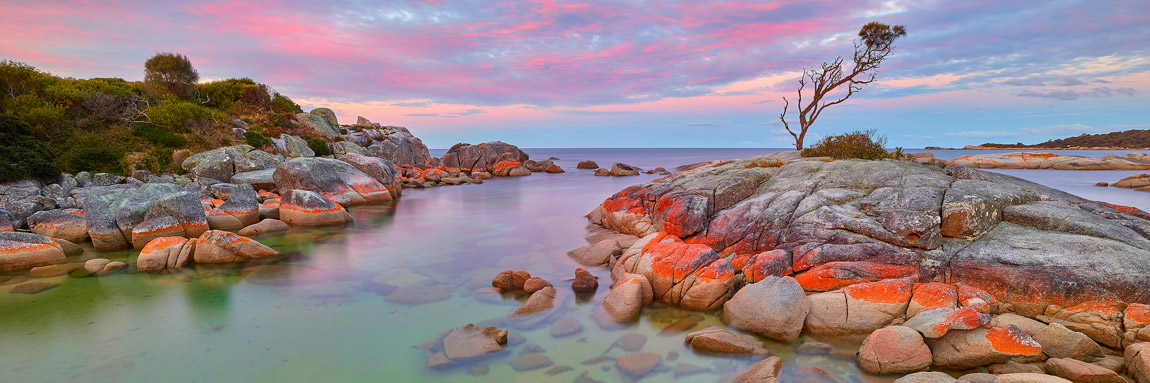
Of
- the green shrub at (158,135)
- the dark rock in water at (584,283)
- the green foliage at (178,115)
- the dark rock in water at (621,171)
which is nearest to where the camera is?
the dark rock in water at (584,283)

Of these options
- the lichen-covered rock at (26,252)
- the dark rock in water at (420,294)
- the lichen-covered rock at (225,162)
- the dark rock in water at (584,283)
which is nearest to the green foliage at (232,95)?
the lichen-covered rock at (225,162)

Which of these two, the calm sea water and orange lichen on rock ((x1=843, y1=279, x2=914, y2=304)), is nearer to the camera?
the calm sea water

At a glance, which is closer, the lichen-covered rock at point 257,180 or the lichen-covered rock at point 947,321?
the lichen-covered rock at point 947,321

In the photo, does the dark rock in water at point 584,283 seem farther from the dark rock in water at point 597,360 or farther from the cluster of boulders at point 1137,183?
the cluster of boulders at point 1137,183

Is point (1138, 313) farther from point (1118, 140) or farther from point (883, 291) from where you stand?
point (1118, 140)

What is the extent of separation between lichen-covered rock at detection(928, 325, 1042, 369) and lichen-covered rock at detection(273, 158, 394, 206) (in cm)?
2714

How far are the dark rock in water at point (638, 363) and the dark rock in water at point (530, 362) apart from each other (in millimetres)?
1292

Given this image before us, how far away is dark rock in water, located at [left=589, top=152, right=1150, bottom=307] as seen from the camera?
8.66 m

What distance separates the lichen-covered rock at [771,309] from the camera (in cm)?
888

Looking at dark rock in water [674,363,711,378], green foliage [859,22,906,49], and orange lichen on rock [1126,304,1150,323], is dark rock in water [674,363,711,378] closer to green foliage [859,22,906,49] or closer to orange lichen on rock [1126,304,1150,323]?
orange lichen on rock [1126,304,1150,323]

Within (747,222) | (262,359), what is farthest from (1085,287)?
(262,359)

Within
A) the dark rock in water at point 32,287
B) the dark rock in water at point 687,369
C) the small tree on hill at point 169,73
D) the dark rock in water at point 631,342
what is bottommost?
the dark rock in water at point 687,369

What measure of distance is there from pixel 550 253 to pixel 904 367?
1105 cm

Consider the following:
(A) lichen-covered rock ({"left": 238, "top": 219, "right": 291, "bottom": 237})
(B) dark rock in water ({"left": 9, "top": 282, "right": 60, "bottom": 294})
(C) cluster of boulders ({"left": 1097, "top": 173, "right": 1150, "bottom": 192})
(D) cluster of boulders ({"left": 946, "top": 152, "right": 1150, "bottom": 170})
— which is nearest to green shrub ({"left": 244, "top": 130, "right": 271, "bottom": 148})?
(A) lichen-covered rock ({"left": 238, "top": 219, "right": 291, "bottom": 237})
